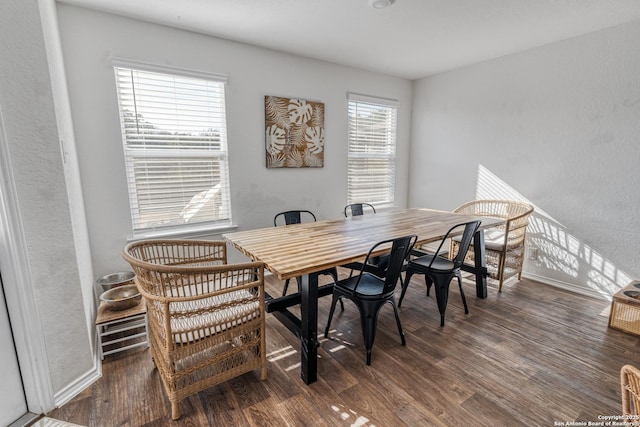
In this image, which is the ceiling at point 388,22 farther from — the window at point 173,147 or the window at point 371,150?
the window at point 371,150

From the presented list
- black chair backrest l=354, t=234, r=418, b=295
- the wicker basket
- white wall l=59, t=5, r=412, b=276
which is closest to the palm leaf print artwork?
white wall l=59, t=5, r=412, b=276

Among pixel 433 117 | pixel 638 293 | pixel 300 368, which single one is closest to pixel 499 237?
pixel 638 293

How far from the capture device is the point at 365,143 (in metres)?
4.33

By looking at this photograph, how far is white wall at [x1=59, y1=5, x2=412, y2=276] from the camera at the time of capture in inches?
96.9

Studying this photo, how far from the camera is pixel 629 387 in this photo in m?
0.89

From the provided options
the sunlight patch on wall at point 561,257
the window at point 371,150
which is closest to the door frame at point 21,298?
the window at point 371,150

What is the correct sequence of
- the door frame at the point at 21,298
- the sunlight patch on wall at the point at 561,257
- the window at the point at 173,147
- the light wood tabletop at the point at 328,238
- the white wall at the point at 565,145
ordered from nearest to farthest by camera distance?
the door frame at the point at 21,298 < the light wood tabletop at the point at 328,238 < the window at the point at 173,147 < the white wall at the point at 565,145 < the sunlight patch on wall at the point at 561,257

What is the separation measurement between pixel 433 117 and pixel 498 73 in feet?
3.17

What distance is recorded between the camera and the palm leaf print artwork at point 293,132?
339 cm

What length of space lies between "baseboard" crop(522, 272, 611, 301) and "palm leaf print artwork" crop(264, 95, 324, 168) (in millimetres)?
2837

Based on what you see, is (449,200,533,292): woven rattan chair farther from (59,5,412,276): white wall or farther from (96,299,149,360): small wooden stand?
(96,299,149,360): small wooden stand

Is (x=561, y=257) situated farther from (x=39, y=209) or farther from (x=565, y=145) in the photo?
(x=39, y=209)

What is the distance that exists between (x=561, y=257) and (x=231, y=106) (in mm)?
3874

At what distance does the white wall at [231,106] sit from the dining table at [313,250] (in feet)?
3.25
